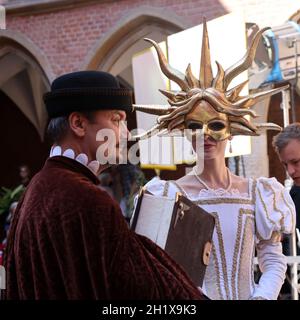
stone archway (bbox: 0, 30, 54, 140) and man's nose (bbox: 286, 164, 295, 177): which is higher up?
stone archway (bbox: 0, 30, 54, 140)

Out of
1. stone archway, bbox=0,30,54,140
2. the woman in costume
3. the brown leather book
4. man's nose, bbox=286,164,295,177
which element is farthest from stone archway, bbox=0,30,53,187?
the brown leather book

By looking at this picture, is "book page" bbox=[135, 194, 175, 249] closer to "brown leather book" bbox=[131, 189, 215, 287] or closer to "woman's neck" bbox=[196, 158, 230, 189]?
"brown leather book" bbox=[131, 189, 215, 287]

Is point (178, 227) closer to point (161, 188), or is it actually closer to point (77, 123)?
point (77, 123)

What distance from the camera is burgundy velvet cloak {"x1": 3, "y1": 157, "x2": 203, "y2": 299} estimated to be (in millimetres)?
1694

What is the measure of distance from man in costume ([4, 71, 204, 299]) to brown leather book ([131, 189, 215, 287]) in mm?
204

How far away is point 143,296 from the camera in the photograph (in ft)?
5.65

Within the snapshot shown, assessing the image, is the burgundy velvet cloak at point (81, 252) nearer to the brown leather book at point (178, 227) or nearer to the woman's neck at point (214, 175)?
the brown leather book at point (178, 227)

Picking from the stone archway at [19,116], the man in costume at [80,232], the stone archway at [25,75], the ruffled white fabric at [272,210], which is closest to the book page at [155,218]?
the man in costume at [80,232]

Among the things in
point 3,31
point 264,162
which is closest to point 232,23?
point 264,162

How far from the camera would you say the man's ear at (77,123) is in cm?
189

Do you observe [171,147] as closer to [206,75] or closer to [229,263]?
[206,75]

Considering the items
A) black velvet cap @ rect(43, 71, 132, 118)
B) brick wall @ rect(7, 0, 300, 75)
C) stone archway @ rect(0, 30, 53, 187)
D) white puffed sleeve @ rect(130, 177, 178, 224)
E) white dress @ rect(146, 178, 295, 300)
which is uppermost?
brick wall @ rect(7, 0, 300, 75)

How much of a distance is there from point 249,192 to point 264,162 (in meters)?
7.20
